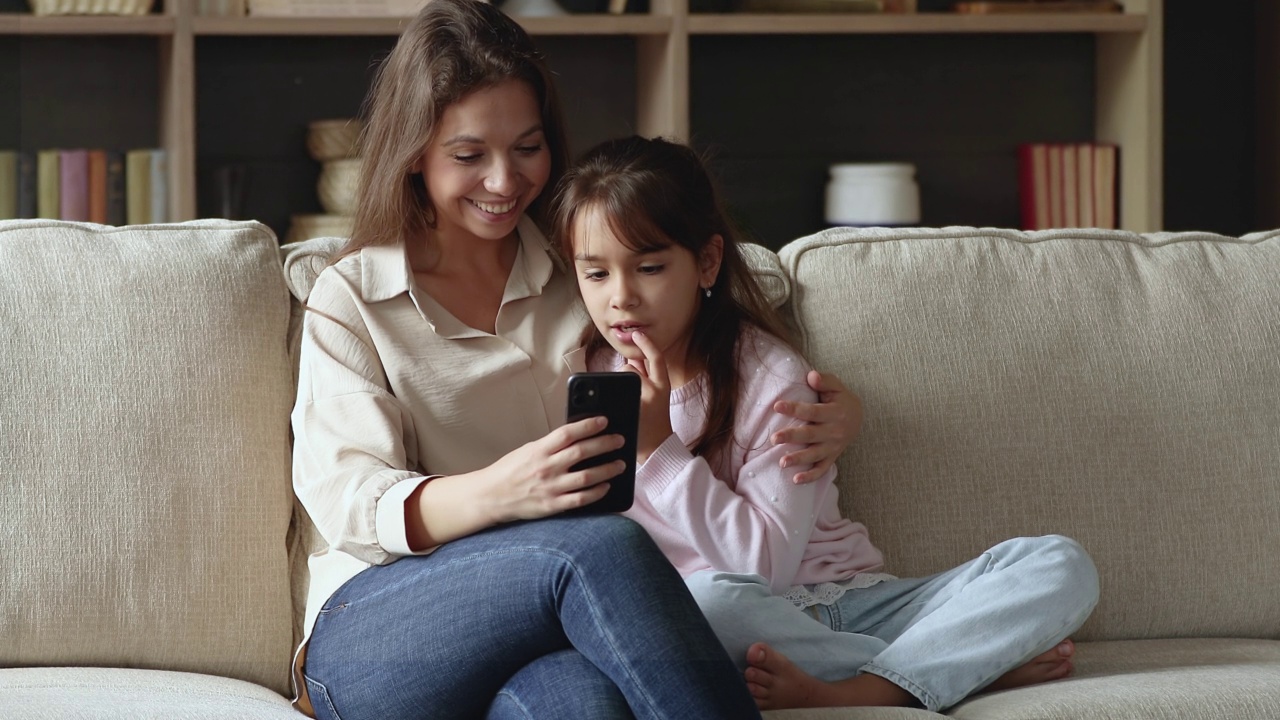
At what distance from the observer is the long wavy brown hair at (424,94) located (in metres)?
1.52

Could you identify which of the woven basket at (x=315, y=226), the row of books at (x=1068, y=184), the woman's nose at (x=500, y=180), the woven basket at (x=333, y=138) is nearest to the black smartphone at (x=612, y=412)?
the woman's nose at (x=500, y=180)

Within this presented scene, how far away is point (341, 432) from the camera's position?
4.65ft

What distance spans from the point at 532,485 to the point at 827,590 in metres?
0.42

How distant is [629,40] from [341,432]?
188 centimetres

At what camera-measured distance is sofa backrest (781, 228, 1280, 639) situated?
1.61m

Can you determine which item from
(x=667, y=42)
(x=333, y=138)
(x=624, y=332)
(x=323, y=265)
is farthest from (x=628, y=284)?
(x=333, y=138)

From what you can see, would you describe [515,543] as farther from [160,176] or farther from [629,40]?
[629,40]

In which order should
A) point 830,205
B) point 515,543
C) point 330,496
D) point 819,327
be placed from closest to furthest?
point 515,543 < point 330,496 < point 819,327 < point 830,205

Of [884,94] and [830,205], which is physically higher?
[884,94]

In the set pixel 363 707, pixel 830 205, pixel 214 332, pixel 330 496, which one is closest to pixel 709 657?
pixel 363 707

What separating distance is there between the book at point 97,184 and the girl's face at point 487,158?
143 centimetres

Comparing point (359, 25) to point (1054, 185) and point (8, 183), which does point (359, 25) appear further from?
point (1054, 185)

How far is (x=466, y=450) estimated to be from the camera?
152 cm

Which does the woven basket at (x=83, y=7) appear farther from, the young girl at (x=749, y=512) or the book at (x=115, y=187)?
the young girl at (x=749, y=512)
